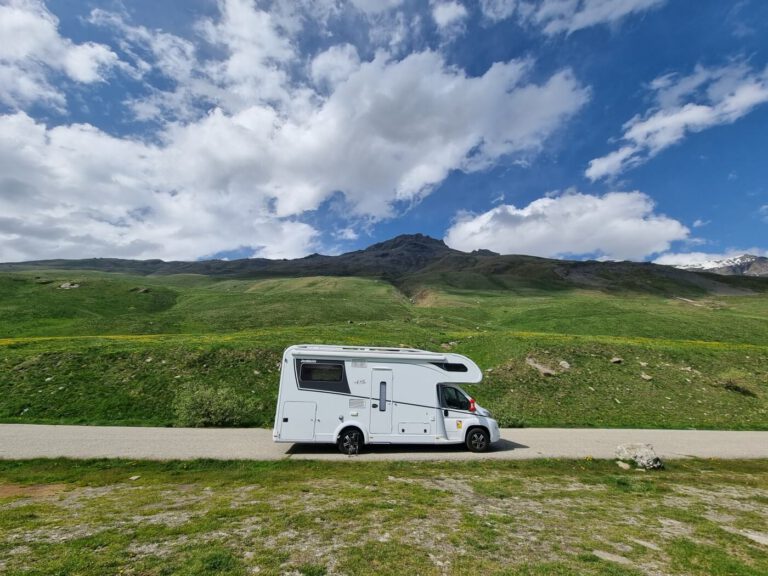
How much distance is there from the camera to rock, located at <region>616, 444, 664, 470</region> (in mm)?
17688

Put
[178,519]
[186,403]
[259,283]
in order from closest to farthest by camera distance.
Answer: [178,519] < [186,403] < [259,283]

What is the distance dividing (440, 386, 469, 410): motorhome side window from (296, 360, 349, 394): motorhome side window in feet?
16.3

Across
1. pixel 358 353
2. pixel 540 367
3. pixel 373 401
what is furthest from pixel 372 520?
pixel 540 367

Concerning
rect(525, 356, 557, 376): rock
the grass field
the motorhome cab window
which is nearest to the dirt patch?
the grass field

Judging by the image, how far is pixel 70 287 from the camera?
93.2m

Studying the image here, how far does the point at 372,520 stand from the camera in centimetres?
1043

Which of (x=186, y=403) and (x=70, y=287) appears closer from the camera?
(x=186, y=403)

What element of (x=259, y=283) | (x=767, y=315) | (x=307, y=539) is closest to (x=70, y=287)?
(x=259, y=283)

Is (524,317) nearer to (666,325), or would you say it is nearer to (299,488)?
(666,325)

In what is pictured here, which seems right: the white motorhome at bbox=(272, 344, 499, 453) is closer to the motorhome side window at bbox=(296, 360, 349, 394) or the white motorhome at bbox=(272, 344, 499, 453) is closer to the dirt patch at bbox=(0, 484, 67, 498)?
the motorhome side window at bbox=(296, 360, 349, 394)

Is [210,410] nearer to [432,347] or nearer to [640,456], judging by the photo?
[640,456]

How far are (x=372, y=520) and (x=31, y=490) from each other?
39.2 feet

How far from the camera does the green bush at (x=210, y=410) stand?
2391cm

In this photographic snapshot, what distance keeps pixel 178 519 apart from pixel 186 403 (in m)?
Answer: 15.8
